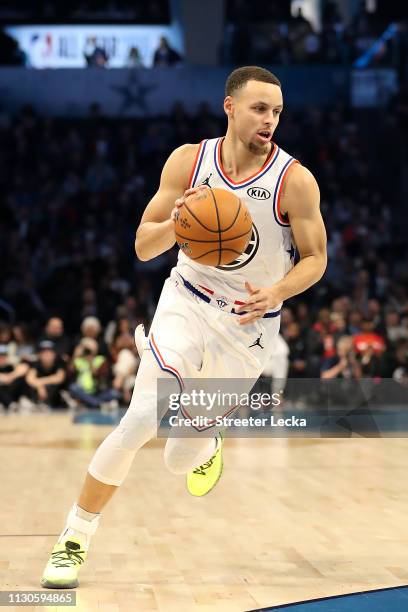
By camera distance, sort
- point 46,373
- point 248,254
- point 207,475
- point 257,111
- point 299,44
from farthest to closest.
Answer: point 299,44 → point 46,373 → point 207,475 → point 248,254 → point 257,111

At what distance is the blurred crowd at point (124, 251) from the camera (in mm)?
15102

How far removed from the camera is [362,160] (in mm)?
20641

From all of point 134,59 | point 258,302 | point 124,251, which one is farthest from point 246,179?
point 134,59

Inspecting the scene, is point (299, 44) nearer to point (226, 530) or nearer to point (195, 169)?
point (226, 530)

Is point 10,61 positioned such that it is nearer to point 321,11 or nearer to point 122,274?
point 122,274

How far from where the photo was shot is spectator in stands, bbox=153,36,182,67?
20781 mm

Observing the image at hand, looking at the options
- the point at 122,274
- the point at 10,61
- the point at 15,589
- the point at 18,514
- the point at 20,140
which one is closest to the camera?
the point at 15,589

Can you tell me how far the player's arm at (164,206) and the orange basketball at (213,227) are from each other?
0.24 m

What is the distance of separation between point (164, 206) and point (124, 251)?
1352 cm

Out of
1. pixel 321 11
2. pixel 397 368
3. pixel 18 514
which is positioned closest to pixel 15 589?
pixel 18 514

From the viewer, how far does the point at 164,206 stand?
4887 mm

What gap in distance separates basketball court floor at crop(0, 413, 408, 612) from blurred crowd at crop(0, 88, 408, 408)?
4890 mm

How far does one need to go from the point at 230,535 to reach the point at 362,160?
15661 millimetres

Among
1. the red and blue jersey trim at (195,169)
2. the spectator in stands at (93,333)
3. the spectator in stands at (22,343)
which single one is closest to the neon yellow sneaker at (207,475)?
the red and blue jersey trim at (195,169)
